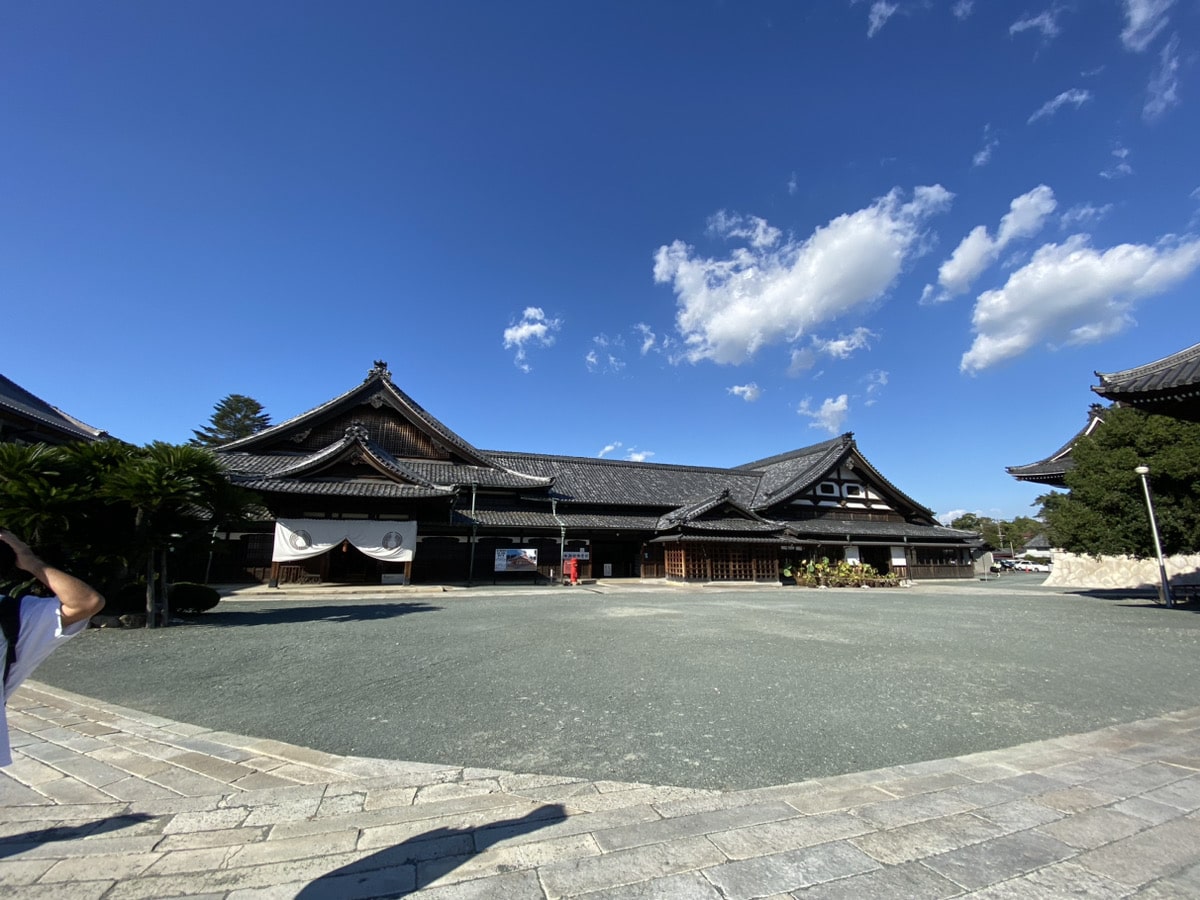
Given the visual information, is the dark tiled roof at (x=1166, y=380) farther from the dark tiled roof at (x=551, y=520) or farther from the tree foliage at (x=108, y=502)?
the dark tiled roof at (x=551, y=520)

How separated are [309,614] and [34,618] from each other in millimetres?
10681

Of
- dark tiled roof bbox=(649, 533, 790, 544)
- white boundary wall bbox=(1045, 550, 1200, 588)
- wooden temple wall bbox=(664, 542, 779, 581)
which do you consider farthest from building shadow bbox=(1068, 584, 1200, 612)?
wooden temple wall bbox=(664, 542, 779, 581)

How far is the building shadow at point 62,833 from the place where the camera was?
2.49 m

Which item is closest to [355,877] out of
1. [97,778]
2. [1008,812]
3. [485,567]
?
[97,778]

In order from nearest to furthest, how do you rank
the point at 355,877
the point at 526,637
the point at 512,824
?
1. the point at 355,877
2. the point at 512,824
3. the point at 526,637

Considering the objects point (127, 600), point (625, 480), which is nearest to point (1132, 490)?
point (625, 480)

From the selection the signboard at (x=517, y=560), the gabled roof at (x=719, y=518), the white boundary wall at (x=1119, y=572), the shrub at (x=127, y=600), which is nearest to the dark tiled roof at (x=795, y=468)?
the gabled roof at (x=719, y=518)

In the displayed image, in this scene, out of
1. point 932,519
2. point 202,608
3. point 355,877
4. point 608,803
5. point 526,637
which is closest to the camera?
point 355,877

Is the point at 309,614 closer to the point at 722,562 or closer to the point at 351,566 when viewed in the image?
the point at 351,566

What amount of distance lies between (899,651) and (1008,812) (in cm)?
522

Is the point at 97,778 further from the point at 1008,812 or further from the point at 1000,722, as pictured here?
the point at 1000,722

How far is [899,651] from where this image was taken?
7531mm

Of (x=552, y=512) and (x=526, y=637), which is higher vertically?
(x=552, y=512)

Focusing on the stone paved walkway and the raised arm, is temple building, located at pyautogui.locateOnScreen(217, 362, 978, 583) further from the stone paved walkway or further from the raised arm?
the raised arm
